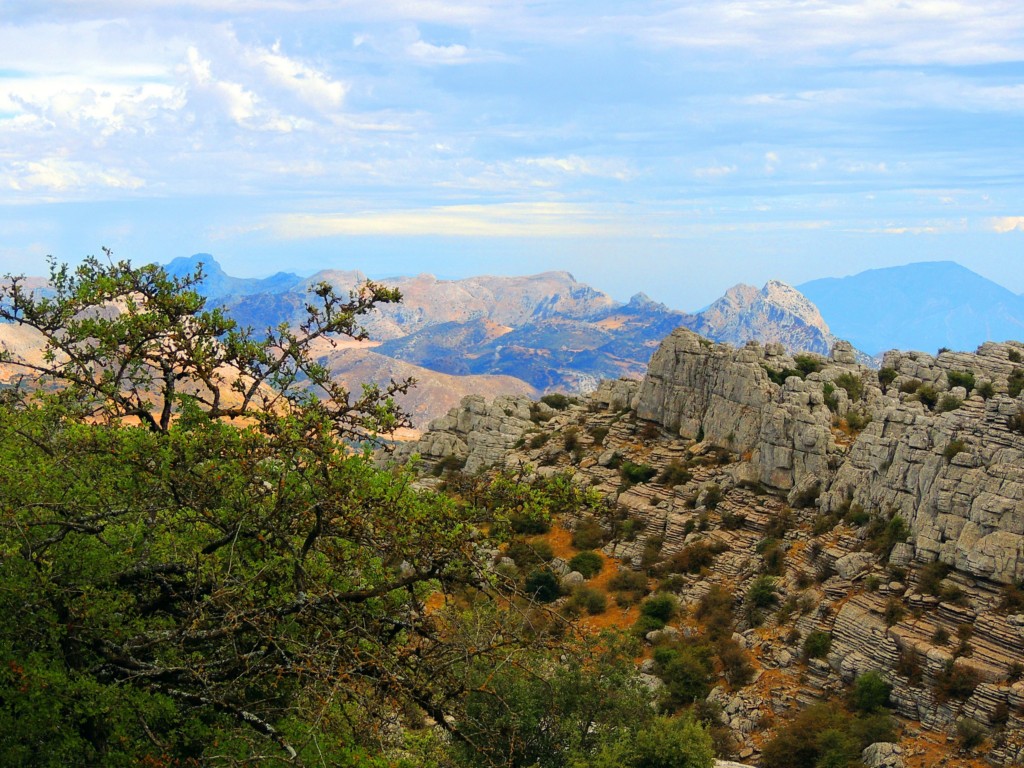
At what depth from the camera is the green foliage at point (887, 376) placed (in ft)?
167

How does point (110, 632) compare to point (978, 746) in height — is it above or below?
above

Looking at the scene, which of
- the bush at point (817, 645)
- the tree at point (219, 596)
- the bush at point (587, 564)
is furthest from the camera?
the bush at point (587, 564)

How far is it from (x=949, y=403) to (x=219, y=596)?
3732 cm

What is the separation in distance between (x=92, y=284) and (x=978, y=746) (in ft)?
87.3

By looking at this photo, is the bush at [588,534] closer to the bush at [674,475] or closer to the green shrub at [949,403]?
the bush at [674,475]

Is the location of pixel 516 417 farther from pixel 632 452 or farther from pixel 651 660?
pixel 651 660

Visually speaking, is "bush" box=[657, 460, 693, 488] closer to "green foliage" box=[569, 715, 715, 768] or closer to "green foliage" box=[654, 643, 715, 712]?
"green foliage" box=[654, 643, 715, 712]

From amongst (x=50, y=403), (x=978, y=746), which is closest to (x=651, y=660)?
(x=978, y=746)

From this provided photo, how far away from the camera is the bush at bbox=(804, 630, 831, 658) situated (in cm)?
3419

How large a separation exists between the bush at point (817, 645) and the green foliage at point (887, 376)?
65.9ft

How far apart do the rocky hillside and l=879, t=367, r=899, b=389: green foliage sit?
13cm

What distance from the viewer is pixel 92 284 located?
1628 centimetres

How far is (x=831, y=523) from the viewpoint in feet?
131

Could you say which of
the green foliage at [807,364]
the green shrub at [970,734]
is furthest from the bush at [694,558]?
the green shrub at [970,734]
